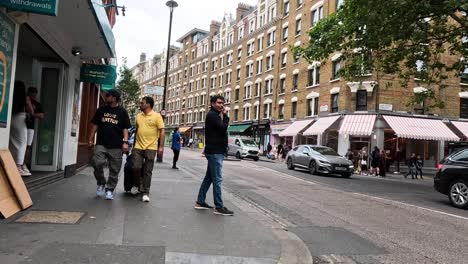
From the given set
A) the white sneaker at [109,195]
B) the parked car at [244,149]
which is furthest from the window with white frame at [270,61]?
the white sneaker at [109,195]

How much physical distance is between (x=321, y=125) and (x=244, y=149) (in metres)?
6.10

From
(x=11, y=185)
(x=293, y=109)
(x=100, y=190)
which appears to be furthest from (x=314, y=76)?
(x=11, y=185)

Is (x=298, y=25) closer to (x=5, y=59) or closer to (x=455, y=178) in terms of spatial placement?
(x=455, y=178)

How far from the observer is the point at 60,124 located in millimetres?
10297

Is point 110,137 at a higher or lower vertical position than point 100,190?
higher

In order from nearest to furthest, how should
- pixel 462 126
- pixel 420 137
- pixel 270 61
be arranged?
1. pixel 420 137
2. pixel 462 126
3. pixel 270 61

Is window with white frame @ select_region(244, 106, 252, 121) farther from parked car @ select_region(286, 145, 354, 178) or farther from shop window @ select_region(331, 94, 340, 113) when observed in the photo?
parked car @ select_region(286, 145, 354, 178)

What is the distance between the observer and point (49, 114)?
1028cm

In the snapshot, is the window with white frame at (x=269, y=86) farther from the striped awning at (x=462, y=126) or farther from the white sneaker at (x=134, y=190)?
the white sneaker at (x=134, y=190)

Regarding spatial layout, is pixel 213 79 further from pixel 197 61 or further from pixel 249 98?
pixel 249 98

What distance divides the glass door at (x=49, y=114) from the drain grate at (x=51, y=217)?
4385 mm

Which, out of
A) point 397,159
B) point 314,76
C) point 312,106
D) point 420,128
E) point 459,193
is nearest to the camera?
point 459,193

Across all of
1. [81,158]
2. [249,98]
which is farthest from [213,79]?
[81,158]

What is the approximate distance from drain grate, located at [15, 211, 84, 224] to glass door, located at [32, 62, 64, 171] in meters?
4.39
